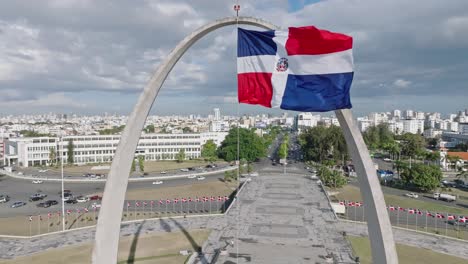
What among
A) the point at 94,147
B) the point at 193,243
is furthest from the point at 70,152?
the point at 193,243

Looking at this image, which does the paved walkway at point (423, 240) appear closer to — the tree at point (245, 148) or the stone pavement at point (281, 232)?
the stone pavement at point (281, 232)

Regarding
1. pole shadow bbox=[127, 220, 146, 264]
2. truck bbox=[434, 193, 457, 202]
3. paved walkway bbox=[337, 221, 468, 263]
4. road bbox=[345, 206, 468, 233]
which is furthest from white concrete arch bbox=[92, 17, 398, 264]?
truck bbox=[434, 193, 457, 202]

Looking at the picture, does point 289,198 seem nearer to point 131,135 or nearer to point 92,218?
point 92,218

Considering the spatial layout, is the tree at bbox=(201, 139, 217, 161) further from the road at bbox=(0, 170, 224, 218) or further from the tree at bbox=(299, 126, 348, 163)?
the tree at bbox=(299, 126, 348, 163)

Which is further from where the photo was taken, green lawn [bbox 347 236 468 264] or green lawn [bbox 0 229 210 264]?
green lawn [bbox 347 236 468 264]

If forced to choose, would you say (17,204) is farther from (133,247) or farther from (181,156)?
(181,156)

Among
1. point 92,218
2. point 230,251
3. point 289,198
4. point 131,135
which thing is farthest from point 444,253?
point 92,218
